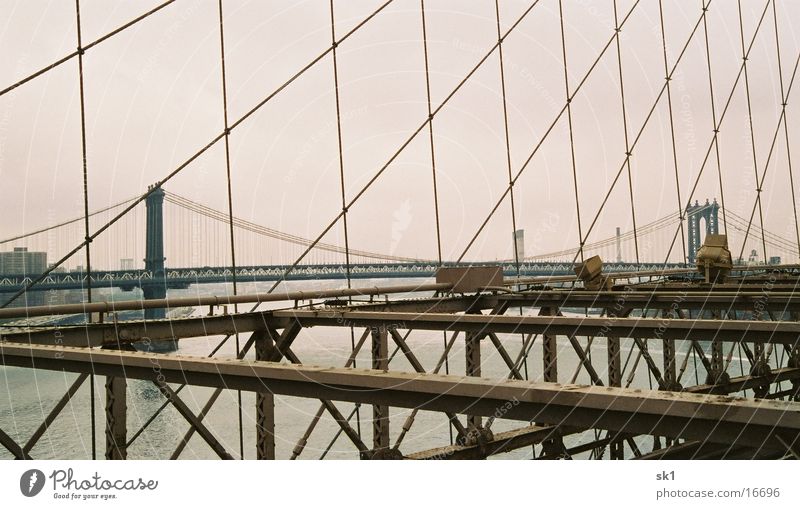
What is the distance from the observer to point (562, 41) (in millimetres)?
19484

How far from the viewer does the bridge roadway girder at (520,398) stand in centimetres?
338

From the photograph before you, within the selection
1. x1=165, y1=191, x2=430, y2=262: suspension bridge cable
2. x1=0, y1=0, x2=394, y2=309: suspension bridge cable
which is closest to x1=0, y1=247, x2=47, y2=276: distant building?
x1=0, y1=0, x2=394, y2=309: suspension bridge cable

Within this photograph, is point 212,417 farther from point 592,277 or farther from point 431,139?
point 592,277

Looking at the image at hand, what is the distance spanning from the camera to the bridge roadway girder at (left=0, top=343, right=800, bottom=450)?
3377 millimetres

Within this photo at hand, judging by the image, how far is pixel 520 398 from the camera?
3707mm

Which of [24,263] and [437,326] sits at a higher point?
[24,263]

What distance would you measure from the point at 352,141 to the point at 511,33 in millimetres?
6061

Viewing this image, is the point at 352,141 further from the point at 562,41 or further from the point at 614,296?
the point at 562,41

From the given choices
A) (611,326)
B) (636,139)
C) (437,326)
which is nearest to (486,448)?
(437,326)
